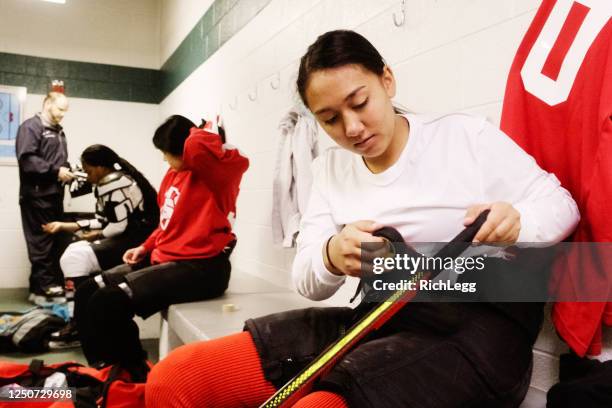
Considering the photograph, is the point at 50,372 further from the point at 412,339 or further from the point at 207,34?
the point at 207,34

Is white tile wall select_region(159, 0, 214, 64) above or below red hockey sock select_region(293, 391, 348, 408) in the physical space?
above

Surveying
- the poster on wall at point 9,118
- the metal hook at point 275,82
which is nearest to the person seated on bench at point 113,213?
the metal hook at point 275,82

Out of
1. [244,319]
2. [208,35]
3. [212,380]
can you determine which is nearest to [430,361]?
[212,380]

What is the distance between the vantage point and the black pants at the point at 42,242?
3256 mm

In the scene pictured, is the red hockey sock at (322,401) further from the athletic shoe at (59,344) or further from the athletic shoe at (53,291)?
the athletic shoe at (53,291)

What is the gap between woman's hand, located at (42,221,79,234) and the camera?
3.26 meters

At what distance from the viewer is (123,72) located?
4398mm

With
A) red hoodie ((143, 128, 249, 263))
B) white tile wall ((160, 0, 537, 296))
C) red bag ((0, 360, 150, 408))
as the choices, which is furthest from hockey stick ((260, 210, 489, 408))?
red hoodie ((143, 128, 249, 263))

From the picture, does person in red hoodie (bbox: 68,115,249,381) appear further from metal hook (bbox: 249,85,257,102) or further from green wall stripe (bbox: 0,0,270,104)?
green wall stripe (bbox: 0,0,270,104)

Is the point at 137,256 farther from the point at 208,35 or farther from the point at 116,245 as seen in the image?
the point at 208,35

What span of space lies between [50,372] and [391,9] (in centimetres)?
142

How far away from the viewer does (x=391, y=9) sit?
137 centimetres

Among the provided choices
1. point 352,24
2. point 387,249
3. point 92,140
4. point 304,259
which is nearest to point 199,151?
point 352,24

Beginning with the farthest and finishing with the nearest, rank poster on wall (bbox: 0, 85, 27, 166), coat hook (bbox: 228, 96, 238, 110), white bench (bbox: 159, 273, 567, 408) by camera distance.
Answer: poster on wall (bbox: 0, 85, 27, 166)
coat hook (bbox: 228, 96, 238, 110)
white bench (bbox: 159, 273, 567, 408)
